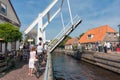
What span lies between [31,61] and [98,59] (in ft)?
76.8

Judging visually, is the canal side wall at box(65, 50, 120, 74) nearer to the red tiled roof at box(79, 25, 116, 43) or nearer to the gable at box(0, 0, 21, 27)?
the gable at box(0, 0, 21, 27)

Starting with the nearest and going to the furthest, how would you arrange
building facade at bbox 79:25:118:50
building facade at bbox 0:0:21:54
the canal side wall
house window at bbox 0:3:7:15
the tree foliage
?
the tree foliage
building facade at bbox 0:0:21:54
house window at bbox 0:3:7:15
the canal side wall
building facade at bbox 79:25:118:50

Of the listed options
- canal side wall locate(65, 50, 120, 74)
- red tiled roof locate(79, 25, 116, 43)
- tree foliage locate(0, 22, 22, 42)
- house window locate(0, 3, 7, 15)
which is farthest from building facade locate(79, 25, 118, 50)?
tree foliage locate(0, 22, 22, 42)

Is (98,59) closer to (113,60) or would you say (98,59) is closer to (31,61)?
(113,60)

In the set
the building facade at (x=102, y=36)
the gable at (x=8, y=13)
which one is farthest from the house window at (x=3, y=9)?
the building facade at (x=102, y=36)

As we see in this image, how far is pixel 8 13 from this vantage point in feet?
79.5

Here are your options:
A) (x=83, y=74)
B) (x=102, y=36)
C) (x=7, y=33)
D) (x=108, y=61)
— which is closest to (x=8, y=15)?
(x=7, y=33)

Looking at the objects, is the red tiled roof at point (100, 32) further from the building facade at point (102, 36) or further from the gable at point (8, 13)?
the gable at point (8, 13)

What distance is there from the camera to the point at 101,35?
210ft

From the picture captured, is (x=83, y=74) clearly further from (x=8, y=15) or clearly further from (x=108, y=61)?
(x=8, y=15)

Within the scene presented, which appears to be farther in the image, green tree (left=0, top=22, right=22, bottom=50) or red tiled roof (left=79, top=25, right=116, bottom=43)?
red tiled roof (left=79, top=25, right=116, bottom=43)

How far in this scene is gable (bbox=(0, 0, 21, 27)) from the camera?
22034mm

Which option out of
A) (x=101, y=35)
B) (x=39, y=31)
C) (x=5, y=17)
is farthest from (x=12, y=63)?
(x=101, y=35)

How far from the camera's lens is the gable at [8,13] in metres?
22.0
